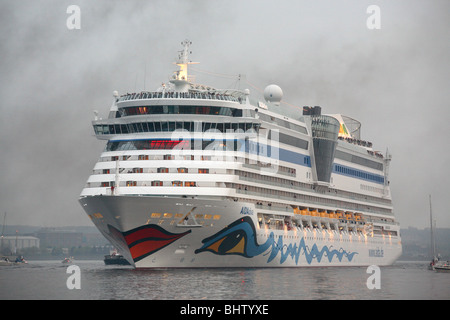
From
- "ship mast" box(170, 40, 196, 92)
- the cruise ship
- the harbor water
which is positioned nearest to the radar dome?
the cruise ship

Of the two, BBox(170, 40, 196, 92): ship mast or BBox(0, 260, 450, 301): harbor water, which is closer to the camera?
BBox(0, 260, 450, 301): harbor water

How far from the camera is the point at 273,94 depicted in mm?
73375

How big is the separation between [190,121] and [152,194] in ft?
25.3

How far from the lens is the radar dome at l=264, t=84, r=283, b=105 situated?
73438 millimetres

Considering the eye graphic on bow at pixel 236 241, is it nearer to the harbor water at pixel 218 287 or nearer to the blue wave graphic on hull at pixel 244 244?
the blue wave graphic on hull at pixel 244 244

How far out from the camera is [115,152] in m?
58.5

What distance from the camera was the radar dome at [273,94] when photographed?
73.4 m

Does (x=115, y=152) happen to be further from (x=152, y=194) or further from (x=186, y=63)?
(x=186, y=63)

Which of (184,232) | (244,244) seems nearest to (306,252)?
(244,244)

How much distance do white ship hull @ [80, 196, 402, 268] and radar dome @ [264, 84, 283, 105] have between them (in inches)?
656

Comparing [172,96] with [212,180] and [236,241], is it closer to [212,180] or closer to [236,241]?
[212,180]

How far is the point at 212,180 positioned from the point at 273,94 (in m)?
20.1

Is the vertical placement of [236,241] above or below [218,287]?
above

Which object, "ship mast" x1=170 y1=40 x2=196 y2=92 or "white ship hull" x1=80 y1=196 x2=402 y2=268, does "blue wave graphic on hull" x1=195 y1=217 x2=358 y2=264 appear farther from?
"ship mast" x1=170 y1=40 x2=196 y2=92
